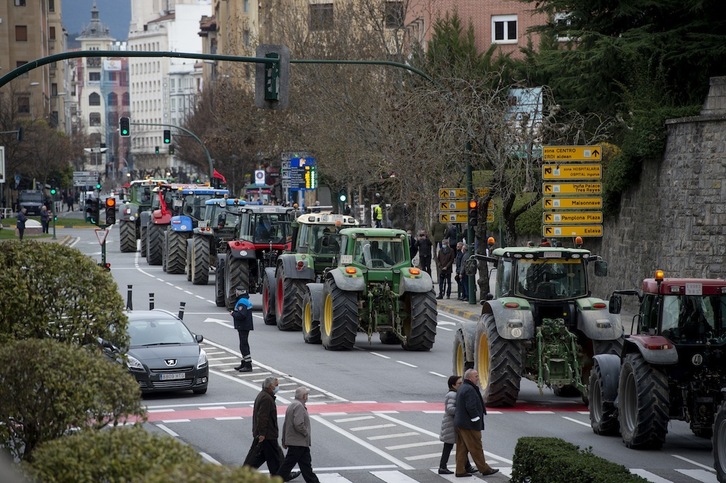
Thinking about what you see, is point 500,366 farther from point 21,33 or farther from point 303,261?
point 21,33

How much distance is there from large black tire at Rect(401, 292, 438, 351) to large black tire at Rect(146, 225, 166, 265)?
26.4 metres

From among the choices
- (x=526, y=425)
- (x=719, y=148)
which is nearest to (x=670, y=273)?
(x=719, y=148)

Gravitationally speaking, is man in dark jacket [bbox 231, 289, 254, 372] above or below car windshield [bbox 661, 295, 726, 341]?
below

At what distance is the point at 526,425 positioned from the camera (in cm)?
2041

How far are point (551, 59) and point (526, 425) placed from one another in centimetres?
2080

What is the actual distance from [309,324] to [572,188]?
7350 millimetres

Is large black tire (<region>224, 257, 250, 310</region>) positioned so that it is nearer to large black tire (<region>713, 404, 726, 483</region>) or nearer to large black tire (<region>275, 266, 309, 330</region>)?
large black tire (<region>275, 266, 309, 330</region>)

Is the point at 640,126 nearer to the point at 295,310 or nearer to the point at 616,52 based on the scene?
the point at 616,52

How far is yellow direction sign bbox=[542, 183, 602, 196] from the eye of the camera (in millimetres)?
33125

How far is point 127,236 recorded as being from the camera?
62.4 meters

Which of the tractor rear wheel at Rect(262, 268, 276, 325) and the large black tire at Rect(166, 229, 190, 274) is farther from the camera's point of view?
the large black tire at Rect(166, 229, 190, 274)

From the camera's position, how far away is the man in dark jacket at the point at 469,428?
677 inches

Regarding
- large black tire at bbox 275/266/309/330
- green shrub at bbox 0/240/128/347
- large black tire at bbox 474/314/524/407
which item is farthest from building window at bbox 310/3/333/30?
green shrub at bbox 0/240/128/347

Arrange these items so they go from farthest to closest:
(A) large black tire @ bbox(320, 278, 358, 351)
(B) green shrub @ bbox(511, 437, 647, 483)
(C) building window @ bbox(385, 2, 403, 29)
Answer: (C) building window @ bbox(385, 2, 403, 29) < (A) large black tire @ bbox(320, 278, 358, 351) < (B) green shrub @ bbox(511, 437, 647, 483)
